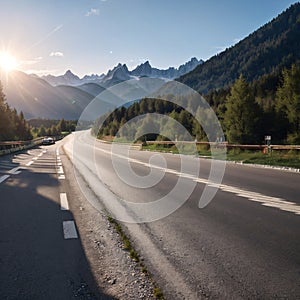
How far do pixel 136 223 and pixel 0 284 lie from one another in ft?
8.52

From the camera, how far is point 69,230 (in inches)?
193

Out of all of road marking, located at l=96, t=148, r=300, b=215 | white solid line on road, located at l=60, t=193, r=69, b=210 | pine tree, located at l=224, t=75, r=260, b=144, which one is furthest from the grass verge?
pine tree, located at l=224, t=75, r=260, b=144

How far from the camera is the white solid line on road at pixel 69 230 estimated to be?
4.58 m

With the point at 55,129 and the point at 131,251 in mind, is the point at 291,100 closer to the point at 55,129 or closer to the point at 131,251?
the point at 131,251

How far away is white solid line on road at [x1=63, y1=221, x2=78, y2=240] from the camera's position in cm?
458

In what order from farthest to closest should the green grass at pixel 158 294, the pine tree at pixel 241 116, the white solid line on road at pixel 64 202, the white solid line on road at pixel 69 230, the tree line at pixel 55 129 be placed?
the tree line at pixel 55 129 → the pine tree at pixel 241 116 → the white solid line on road at pixel 64 202 → the white solid line on road at pixel 69 230 → the green grass at pixel 158 294

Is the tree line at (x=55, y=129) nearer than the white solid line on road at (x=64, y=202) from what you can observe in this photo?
No

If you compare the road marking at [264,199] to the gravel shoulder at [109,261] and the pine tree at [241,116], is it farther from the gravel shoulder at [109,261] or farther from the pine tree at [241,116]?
the pine tree at [241,116]

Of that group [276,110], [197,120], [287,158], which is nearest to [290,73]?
[276,110]

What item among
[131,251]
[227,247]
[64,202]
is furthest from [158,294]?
[64,202]

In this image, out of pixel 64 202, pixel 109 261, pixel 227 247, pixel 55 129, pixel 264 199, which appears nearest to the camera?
pixel 109 261

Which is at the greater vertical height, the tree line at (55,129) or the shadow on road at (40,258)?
the tree line at (55,129)

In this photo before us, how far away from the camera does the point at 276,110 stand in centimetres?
4009

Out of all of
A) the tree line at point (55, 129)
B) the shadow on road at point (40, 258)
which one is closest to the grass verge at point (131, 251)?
the shadow on road at point (40, 258)
